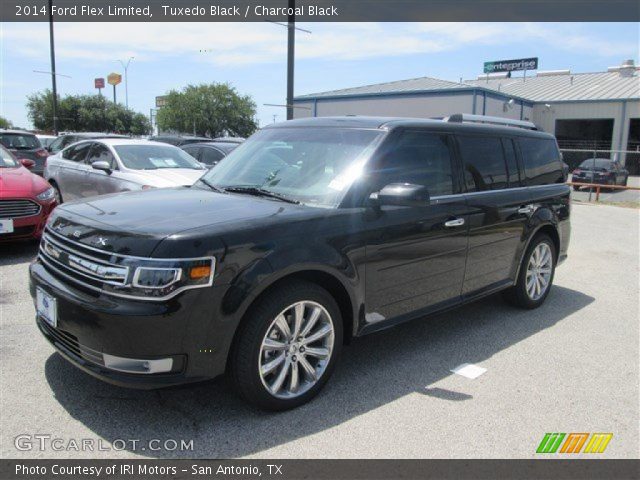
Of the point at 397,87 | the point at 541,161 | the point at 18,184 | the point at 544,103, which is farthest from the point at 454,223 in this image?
the point at 544,103

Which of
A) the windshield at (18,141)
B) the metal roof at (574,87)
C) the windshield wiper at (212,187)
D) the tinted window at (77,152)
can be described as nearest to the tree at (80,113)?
the metal roof at (574,87)

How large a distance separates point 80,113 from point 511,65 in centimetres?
4400

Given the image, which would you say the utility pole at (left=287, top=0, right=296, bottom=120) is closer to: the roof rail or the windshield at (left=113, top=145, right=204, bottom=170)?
the windshield at (left=113, top=145, right=204, bottom=170)

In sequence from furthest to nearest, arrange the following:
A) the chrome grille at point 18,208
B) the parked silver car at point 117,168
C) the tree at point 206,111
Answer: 1. the tree at point 206,111
2. the parked silver car at point 117,168
3. the chrome grille at point 18,208

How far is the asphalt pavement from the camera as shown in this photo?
296 cm

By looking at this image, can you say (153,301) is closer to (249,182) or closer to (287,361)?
(287,361)

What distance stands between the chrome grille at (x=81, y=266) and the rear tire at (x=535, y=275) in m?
4.00

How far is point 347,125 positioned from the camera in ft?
13.6

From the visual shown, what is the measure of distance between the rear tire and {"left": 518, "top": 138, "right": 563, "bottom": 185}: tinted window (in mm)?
613

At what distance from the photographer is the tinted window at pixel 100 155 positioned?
8.95 metres

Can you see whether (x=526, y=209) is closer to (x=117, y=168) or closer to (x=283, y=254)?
(x=283, y=254)

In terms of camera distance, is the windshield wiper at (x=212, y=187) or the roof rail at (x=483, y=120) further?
the roof rail at (x=483, y=120)

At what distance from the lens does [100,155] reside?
9.22 metres

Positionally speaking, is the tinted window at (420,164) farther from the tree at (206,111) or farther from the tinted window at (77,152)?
the tree at (206,111)
